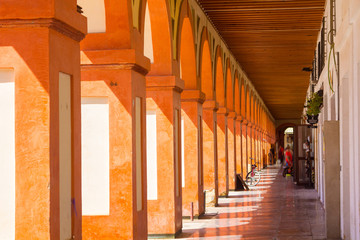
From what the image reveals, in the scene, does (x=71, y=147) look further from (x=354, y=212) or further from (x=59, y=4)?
(x=354, y=212)

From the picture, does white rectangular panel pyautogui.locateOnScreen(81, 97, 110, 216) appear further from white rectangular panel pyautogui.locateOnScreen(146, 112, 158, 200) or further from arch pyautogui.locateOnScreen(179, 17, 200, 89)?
arch pyautogui.locateOnScreen(179, 17, 200, 89)

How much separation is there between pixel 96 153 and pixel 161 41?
11.3 feet

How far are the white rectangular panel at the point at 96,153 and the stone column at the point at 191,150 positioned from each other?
5775 millimetres

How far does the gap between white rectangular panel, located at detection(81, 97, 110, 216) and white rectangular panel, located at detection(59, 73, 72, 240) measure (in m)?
2.66

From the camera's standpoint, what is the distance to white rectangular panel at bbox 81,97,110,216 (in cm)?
908

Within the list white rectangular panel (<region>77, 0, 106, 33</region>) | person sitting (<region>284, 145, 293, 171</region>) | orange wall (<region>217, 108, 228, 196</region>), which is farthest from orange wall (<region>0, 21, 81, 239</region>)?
person sitting (<region>284, 145, 293, 171</region>)

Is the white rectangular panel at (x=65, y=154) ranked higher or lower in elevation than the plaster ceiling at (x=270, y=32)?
lower

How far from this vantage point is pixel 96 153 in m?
9.21

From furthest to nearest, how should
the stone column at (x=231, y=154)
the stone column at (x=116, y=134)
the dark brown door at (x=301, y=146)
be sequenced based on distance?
the dark brown door at (x=301, y=146), the stone column at (x=231, y=154), the stone column at (x=116, y=134)

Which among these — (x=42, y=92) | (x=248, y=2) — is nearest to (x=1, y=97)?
(x=42, y=92)

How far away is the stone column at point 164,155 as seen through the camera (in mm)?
11844

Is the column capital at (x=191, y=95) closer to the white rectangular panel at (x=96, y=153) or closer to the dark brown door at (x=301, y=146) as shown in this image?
the white rectangular panel at (x=96, y=153)

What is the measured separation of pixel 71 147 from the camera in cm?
646

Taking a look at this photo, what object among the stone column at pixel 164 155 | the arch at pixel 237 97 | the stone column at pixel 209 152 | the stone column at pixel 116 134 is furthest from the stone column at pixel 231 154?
the stone column at pixel 116 134
